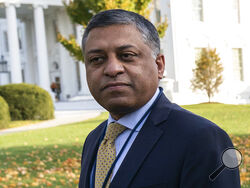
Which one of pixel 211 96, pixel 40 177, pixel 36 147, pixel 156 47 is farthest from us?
pixel 36 147

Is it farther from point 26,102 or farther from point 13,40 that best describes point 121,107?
point 13,40

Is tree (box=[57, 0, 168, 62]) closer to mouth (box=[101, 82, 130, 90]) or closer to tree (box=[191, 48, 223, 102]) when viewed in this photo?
tree (box=[191, 48, 223, 102])

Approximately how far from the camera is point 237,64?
2576 mm

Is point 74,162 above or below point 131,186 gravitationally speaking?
below

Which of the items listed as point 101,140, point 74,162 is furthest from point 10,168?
point 101,140

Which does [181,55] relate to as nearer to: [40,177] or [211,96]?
[211,96]

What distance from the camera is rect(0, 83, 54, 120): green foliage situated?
18531 mm

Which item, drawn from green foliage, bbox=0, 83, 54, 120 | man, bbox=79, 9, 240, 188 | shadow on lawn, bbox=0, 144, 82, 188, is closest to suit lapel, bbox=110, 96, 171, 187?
man, bbox=79, 9, 240, 188

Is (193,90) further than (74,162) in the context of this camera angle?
No

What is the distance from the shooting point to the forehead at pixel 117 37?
4.70 feet

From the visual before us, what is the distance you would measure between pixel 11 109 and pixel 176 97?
16912mm

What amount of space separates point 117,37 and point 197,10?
1.81 metres

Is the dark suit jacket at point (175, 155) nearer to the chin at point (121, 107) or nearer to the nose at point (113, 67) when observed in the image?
the chin at point (121, 107)

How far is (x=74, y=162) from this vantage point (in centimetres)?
666
